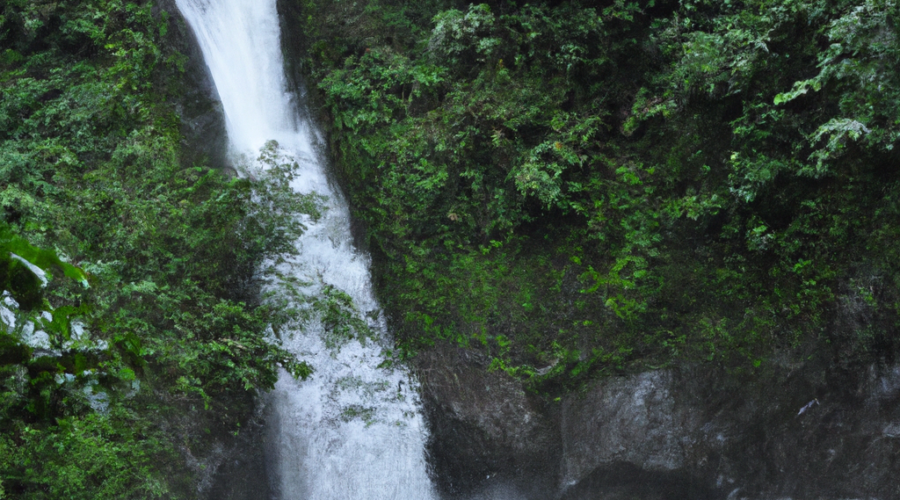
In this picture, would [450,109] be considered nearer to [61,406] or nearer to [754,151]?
[754,151]

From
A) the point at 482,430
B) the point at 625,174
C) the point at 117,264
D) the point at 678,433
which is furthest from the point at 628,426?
the point at 117,264

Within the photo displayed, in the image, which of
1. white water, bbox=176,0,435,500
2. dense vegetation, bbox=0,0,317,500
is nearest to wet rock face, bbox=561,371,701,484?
white water, bbox=176,0,435,500

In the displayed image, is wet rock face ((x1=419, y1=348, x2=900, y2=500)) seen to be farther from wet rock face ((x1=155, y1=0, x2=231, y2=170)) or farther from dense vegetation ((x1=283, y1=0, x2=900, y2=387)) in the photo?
wet rock face ((x1=155, y1=0, x2=231, y2=170))

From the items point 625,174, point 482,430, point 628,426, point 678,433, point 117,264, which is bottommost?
point 678,433

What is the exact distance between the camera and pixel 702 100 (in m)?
6.98

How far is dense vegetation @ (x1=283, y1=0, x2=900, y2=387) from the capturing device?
6.11m

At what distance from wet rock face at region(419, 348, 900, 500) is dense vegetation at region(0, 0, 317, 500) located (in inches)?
104

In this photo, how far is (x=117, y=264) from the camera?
7.04 meters

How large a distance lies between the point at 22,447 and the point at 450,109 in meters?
6.34

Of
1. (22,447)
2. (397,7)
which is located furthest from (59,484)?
(397,7)

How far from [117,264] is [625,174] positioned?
21.9 ft

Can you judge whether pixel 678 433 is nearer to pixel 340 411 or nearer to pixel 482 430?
pixel 482 430

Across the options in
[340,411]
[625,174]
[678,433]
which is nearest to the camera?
[678,433]

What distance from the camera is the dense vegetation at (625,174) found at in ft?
20.1
